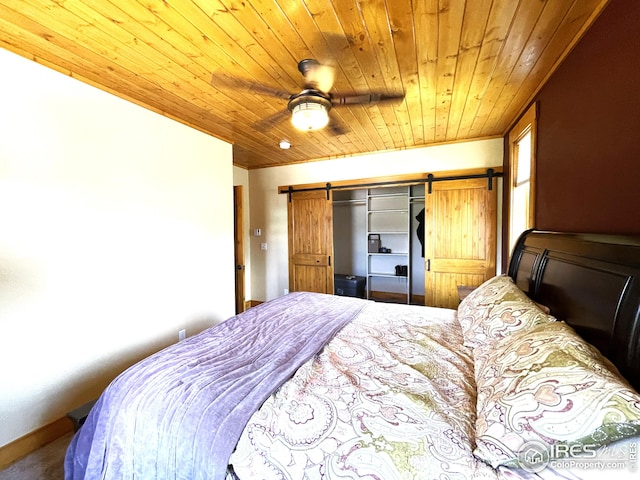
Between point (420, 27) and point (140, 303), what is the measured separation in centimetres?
290

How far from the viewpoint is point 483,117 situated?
2.86m

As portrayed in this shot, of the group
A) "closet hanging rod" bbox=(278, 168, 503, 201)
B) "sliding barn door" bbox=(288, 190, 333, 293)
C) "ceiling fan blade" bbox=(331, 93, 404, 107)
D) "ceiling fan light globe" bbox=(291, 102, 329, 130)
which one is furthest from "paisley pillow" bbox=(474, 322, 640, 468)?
"sliding barn door" bbox=(288, 190, 333, 293)

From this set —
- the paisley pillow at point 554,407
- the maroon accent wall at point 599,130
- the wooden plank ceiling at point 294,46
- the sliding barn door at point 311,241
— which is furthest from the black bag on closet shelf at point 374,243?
the paisley pillow at point 554,407

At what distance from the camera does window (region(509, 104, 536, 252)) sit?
2324 millimetres

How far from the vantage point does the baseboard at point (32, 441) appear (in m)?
1.66

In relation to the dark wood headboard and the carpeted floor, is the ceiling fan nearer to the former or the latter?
the dark wood headboard

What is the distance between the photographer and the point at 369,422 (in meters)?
0.94

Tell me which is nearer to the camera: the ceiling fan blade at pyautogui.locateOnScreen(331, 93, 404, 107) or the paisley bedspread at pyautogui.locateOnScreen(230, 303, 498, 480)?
the paisley bedspread at pyautogui.locateOnScreen(230, 303, 498, 480)

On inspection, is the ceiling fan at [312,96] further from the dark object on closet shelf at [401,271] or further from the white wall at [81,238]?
the dark object on closet shelf at [401,271]

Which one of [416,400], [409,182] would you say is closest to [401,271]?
[409,182]

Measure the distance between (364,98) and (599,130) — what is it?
1.30 meters

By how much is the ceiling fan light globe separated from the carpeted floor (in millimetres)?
2640

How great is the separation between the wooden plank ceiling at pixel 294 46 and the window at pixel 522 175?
230 mm

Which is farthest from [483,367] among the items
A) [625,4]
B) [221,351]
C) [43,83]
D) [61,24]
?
[43,83]
